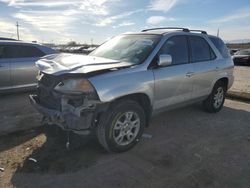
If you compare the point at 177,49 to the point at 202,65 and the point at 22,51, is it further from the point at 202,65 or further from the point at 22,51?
the point at 22,51

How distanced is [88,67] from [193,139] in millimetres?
2307

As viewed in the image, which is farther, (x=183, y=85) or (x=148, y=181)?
(x=183, y=85)

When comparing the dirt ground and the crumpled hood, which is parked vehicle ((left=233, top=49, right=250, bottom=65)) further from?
the crumpled hood

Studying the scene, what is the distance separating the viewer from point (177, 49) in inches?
205

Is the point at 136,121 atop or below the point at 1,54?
below

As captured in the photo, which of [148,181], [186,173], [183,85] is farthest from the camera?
[183,85]

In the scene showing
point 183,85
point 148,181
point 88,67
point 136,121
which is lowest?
point 148,181

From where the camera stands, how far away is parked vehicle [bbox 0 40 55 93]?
7383 millimetres

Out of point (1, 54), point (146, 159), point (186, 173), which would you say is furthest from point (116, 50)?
point (1, 54)

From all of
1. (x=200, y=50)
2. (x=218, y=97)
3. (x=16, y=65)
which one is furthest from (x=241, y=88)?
(x=16, y=65)

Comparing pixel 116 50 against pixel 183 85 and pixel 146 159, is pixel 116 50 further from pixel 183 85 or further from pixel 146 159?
pixel 146 159

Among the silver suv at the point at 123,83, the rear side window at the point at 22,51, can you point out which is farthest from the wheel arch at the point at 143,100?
the rear side window at the point at 22,51

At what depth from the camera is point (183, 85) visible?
5.23 metres

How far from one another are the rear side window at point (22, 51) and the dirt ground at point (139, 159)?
2.49 metres
